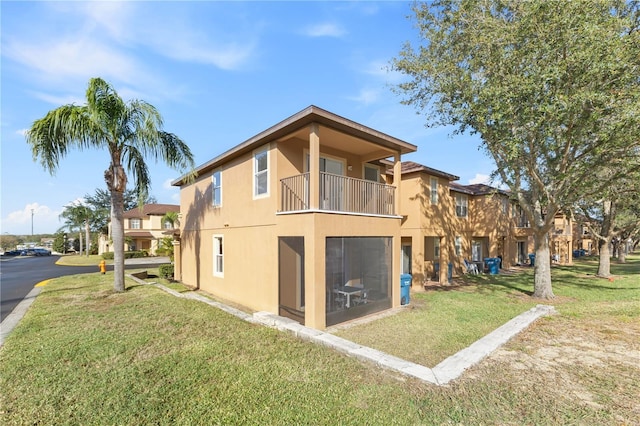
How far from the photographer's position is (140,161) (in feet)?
40.8

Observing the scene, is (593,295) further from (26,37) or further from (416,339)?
(26,37)

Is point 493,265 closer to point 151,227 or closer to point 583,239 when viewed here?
point 583,239

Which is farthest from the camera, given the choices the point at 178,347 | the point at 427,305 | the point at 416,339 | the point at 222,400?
the point at 427,305

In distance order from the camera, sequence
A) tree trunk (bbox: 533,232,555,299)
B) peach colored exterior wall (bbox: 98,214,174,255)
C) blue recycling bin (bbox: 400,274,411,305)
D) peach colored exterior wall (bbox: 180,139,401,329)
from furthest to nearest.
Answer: peach colored exterior wall (bbox: 98,214,174,255), tree trunk (bbox: 533,232,555,299), blue recycling bin (bbox: 400,274,411,305), peach colored exterior wall (bbox: 180,139,401,329)

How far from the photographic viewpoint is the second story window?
1879cm

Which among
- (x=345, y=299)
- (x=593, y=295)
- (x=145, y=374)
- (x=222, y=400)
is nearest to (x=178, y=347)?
(x=145, y=374)

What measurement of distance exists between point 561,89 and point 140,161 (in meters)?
15.3

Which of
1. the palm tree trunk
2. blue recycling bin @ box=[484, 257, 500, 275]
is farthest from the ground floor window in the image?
blue recycling bin @ box=[484, 257, 500, 275]

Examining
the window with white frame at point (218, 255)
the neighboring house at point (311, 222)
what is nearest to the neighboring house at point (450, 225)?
the neighboring house at point (311, 222)

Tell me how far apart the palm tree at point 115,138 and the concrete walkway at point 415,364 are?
7.49 metres

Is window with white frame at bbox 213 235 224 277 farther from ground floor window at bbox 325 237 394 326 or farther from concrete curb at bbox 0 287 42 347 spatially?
concrete curb at bbox 0 287 42 347

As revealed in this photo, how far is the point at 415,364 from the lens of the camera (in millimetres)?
5348

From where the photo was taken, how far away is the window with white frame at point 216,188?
1318 centimetres

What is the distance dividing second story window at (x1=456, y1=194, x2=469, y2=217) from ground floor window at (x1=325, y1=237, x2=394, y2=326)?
410 inches
